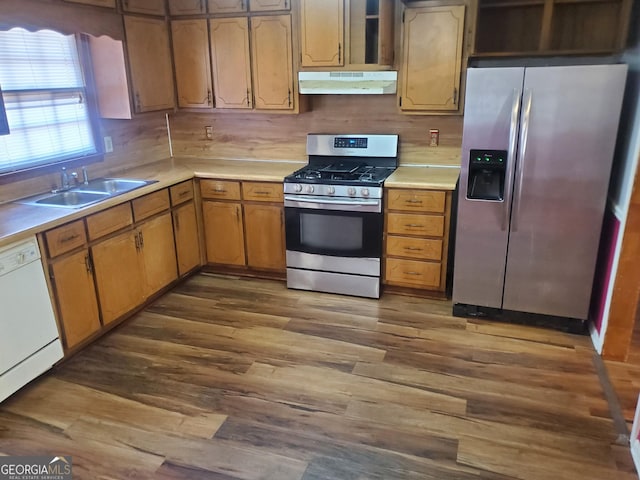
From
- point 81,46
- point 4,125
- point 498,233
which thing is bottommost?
point 498,233

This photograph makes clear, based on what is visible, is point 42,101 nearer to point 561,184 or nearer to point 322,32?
point 322,32

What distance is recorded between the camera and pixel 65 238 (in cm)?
281

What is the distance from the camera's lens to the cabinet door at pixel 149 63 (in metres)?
3.65

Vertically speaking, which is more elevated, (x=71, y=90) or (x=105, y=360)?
(x=71, y=90)

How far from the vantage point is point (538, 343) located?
3131mm

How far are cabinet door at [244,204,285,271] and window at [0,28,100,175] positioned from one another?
→ 129cm

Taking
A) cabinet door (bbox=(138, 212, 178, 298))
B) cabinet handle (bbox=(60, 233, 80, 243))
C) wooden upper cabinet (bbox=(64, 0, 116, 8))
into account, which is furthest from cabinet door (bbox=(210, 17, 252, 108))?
cabinet handle (bbox=(60, 233, 80, 243))

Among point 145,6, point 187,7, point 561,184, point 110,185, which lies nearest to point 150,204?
point 110,185

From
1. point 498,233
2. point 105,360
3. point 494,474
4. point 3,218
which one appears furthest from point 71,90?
point 494,474

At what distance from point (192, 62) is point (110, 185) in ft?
4.05

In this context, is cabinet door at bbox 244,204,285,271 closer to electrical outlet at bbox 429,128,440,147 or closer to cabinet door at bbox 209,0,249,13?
electrical outlet at bbox 429,128,440,147

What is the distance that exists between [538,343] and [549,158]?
116cm

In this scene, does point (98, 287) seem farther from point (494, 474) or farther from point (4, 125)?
point (494, 474)

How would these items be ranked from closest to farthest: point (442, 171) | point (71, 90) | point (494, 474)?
1. point (494, 474)
2. point (71, 90)
3. point (442, 171)
